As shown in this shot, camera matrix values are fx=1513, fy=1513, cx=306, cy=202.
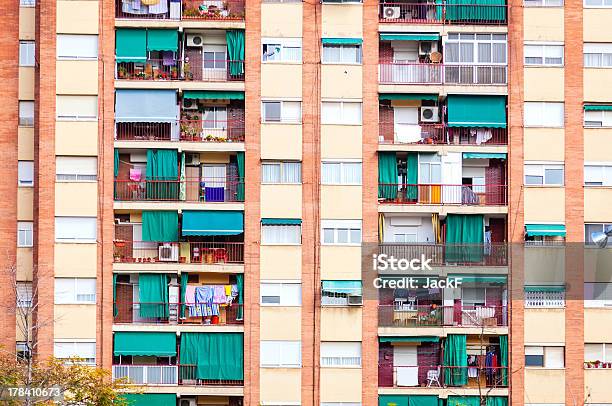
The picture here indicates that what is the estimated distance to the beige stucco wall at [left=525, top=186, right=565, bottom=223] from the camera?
194 ft

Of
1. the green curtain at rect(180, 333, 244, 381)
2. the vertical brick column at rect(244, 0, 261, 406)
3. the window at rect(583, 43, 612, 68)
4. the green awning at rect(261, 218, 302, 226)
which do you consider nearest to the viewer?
the green curtain at rect(180, 333, 244, 381)

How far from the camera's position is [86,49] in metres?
59.2

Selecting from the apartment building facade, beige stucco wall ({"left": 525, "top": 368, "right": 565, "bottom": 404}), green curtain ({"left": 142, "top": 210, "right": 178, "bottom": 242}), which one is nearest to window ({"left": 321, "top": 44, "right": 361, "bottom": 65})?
the apartment building facade

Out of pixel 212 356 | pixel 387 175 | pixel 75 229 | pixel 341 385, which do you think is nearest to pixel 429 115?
pixel 387 175

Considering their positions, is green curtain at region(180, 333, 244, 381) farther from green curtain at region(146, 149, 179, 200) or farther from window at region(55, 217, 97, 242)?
green curtain at region(146, 149, 179, 200)

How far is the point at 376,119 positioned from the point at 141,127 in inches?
364

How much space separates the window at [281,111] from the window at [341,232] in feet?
Result: 14.0

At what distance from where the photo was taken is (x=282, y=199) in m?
59.0

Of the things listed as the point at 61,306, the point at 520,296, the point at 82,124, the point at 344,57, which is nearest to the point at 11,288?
the point at 61,306

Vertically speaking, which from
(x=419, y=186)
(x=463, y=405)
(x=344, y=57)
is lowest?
(x=463, y=405)

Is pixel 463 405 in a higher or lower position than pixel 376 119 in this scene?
lower

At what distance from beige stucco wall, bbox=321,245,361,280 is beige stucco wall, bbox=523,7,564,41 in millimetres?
10957

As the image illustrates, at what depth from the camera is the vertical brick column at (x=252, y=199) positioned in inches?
2288

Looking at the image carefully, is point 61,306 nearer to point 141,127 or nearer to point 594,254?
point 141,127
